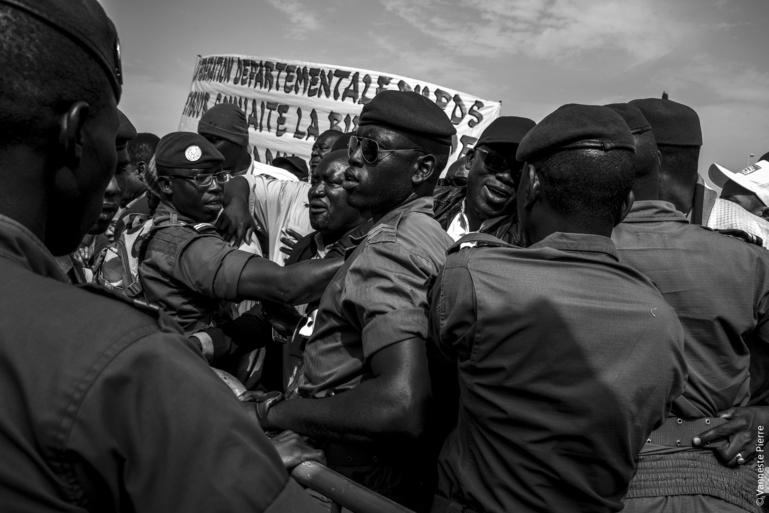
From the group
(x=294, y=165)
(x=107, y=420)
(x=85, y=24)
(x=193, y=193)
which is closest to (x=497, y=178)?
(x=193, y=193)

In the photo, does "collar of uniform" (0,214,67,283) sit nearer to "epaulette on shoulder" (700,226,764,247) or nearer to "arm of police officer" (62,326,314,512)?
"arm of police officer" (62,326,314,512)

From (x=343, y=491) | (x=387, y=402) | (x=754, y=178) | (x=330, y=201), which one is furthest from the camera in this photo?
(x=754, y=178)

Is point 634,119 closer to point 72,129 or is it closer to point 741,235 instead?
point 741,235

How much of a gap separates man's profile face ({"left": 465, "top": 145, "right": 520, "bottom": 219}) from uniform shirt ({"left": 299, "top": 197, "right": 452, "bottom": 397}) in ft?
4.28

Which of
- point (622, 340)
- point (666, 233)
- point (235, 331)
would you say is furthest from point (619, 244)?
point (235, 331)

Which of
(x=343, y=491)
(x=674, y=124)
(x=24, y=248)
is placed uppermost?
(x=674, y=124)

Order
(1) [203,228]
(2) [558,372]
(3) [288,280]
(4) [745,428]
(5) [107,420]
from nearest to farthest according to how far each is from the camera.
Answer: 1. (5) [107,420]
2. (2) [558,372]
3. (4) [745,428]
4. (3) [288,280]
5. (1) [203,228]

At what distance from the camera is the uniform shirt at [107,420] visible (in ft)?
2.84

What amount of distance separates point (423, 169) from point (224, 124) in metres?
3.65

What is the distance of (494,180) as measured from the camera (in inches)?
151

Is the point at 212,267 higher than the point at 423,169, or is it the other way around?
the point at 423,169

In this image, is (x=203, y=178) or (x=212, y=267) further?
(x=203, y=178)

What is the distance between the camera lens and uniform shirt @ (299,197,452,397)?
7.01 feet

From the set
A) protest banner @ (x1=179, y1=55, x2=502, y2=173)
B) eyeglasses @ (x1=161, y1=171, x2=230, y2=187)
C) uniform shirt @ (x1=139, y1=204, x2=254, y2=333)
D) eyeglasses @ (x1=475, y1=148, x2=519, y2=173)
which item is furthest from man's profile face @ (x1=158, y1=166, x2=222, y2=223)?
protest banner @ (x1=179, y1=55, x2=502, y2=173)
